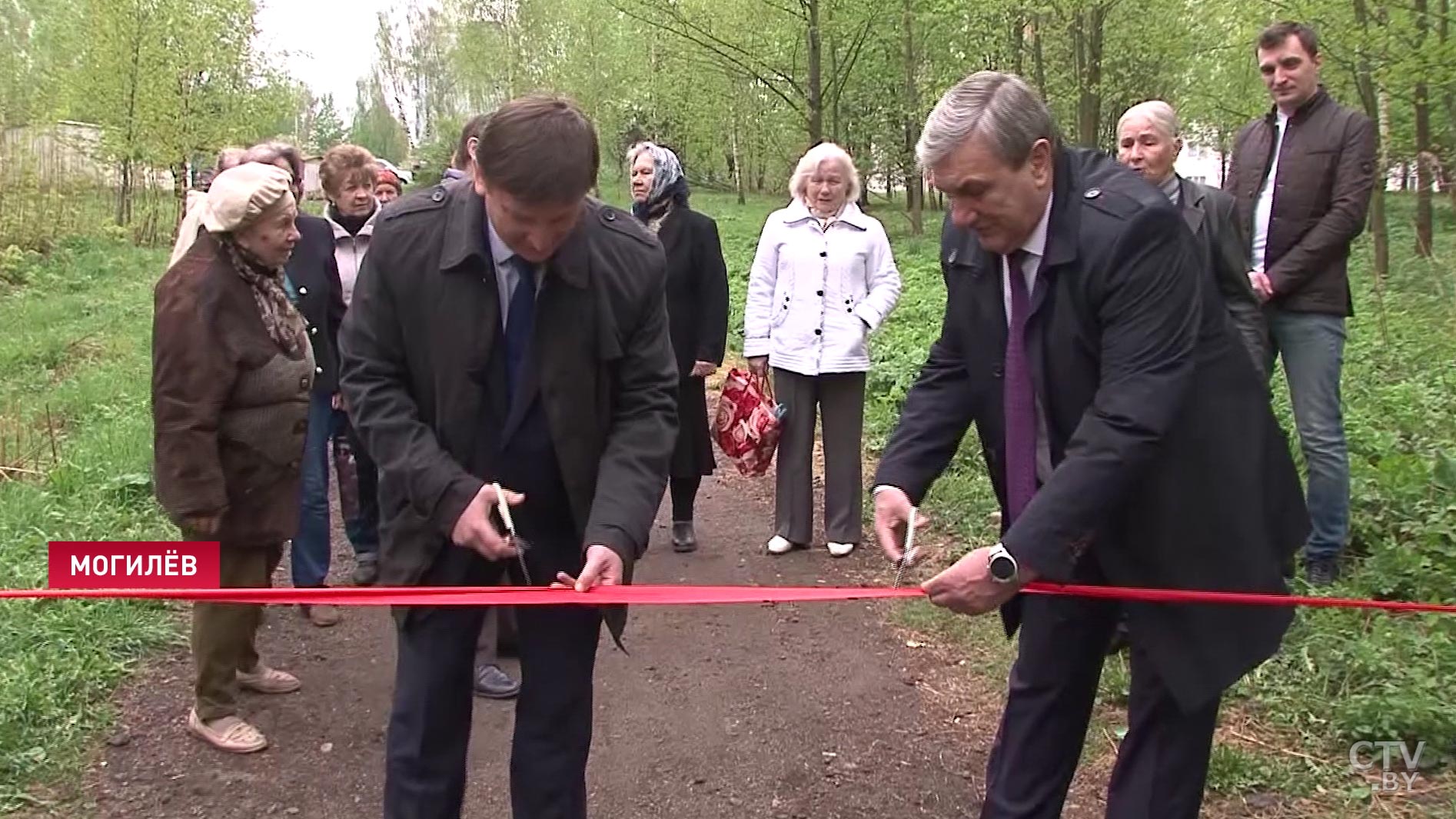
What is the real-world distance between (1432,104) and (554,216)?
547 inches

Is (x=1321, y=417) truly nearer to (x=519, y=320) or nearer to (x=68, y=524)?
(x=519, y=320)

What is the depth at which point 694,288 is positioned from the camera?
267 inches

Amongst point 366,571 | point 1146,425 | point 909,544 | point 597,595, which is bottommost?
point 366,571

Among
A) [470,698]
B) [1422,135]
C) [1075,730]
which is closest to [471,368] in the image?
[470,698]

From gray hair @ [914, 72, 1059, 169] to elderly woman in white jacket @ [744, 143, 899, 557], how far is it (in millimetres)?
4133

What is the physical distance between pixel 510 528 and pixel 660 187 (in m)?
4.04

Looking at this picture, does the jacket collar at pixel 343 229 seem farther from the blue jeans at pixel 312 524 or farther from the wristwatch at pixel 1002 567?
the wristwatch at pixel 1002 567

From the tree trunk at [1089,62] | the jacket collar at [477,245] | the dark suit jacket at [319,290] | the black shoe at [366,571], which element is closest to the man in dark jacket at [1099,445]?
the jacket collar at [477,245]

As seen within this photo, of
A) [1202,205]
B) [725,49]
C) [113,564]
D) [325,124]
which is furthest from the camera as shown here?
[325,124]

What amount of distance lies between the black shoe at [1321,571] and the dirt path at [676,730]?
1475mm

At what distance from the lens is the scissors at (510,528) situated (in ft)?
9.17

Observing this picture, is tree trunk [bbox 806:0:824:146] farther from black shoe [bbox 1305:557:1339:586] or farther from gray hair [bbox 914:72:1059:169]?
gray hair [bbox 914:72:1059:169]

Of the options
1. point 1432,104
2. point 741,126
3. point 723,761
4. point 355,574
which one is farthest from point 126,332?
point 741,126

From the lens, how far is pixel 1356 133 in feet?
17.3
